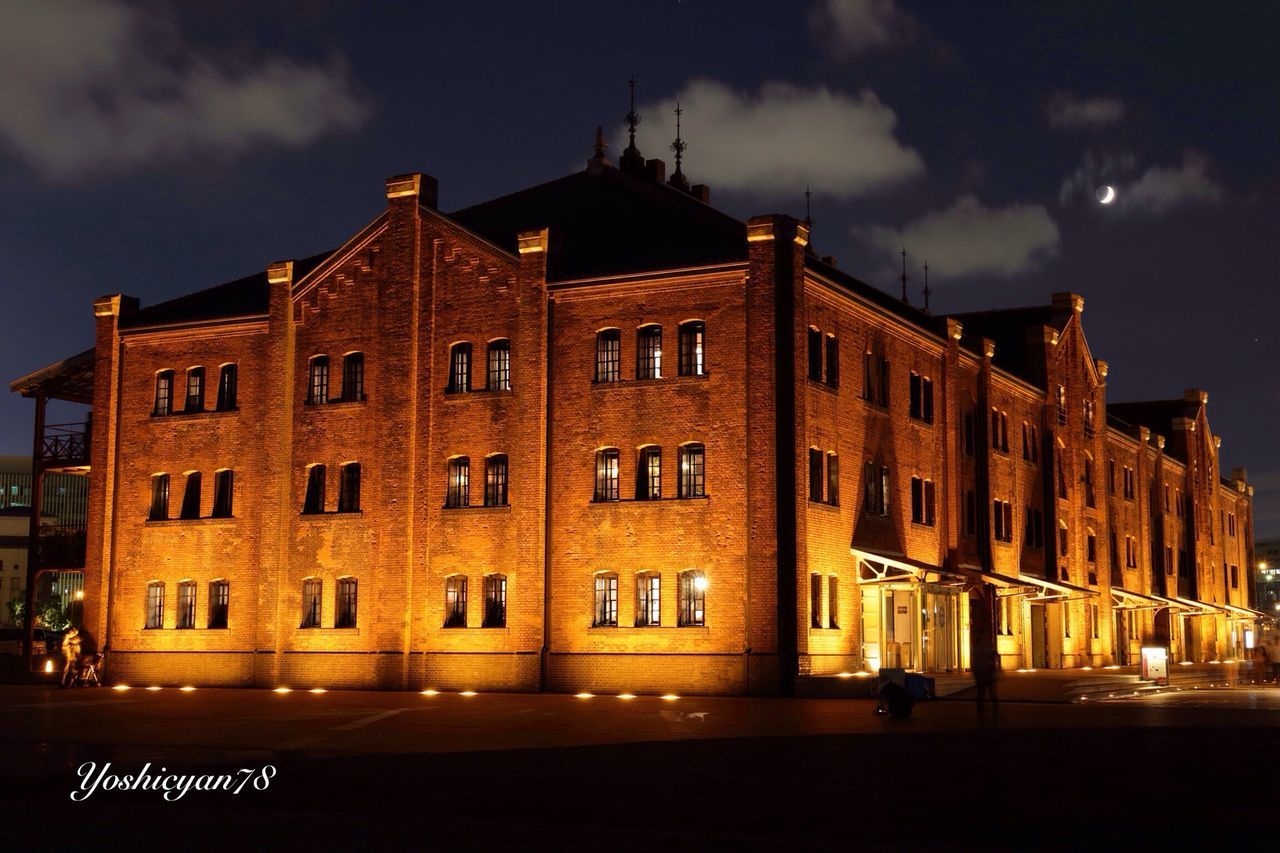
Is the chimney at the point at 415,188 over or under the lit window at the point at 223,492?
over

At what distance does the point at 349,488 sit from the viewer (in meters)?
40.6

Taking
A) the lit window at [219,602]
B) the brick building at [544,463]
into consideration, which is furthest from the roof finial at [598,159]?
the lit window at [219,602]

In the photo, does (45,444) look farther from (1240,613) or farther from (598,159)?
(1240,613)

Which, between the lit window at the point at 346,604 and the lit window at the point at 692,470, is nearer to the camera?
the lit window at the point at 692,470

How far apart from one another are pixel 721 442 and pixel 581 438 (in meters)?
3.65

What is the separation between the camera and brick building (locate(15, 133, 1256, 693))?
36.3 metres

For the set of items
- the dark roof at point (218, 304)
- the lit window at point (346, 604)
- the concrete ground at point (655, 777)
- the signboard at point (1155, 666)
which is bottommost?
the concrete ground at point (655, 777)

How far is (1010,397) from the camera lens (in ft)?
168

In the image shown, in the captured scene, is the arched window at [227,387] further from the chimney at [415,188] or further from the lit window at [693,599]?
the lit window at [693,599]

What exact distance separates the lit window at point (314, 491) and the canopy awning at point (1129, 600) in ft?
104

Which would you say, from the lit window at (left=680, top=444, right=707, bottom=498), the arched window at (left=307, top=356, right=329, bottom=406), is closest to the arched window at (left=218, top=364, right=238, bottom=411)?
the arched window at (left=307, top=356, right=329, bottom=406)

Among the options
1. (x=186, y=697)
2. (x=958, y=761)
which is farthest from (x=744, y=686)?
(x=958, y=761)

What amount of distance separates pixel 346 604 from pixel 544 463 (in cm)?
698

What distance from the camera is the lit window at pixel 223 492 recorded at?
42281 millimetres
